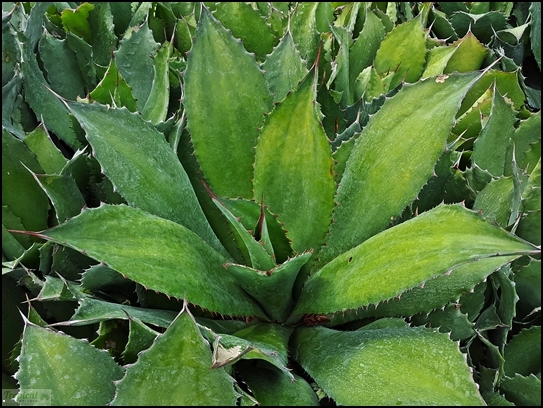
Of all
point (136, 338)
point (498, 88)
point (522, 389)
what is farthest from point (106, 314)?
point (498, 88)

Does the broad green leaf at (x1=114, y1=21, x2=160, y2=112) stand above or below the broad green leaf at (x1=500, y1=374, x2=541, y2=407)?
above

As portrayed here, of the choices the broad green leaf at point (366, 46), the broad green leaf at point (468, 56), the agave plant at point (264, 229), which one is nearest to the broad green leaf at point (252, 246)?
the agave plant at point (264, 229)

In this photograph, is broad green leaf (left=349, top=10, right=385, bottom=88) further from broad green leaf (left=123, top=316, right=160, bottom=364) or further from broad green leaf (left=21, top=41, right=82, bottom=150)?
broad green leaf (left=123, top=316, right=160, bottom=364)

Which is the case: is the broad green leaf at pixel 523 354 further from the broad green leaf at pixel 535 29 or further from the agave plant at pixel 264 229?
the broad green leaf at pixel 535 29

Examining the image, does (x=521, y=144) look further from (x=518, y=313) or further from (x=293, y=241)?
(x=293, y=241)

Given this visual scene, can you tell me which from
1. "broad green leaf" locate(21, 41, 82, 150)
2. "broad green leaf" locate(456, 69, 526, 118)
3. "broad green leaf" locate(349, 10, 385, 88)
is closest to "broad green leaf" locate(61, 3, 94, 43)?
"broad green leaf" locate(21, 41, 82, 150)
